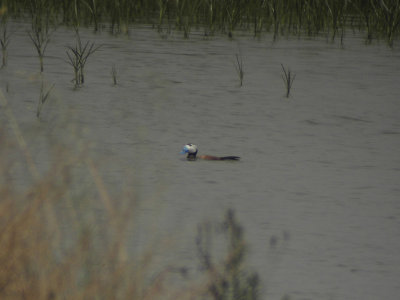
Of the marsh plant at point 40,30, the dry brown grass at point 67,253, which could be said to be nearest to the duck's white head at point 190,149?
the dry brown grass at point 67,253

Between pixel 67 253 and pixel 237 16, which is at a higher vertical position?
pixel 237 16

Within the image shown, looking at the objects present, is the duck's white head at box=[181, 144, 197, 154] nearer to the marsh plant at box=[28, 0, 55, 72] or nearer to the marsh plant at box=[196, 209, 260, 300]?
the marsh plant at box=[196, 209, 260, 300]

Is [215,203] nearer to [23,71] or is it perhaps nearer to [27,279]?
[27,279]

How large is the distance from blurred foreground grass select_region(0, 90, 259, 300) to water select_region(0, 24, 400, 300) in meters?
0.06

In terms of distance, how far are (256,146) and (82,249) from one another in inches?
66.9

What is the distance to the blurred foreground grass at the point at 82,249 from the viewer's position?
50.6 inches

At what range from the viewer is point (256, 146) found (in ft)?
10.3

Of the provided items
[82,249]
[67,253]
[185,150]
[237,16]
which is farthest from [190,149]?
[237,16]

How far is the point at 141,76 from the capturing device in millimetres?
4582

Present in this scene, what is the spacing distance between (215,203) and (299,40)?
14.9ft

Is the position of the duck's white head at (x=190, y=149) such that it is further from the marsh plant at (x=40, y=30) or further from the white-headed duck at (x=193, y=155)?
the marsh plant at (x=40, y=30)

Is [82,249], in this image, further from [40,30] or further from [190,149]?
[40,30]

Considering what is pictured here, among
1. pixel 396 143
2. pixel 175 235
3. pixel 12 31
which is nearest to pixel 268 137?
pixel 396 143

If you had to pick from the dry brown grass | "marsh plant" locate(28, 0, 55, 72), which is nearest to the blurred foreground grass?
the dry brown grass
